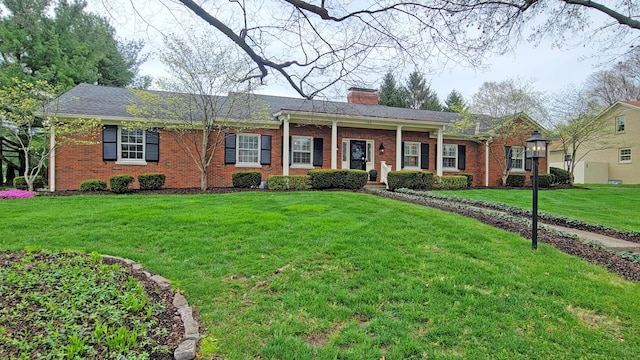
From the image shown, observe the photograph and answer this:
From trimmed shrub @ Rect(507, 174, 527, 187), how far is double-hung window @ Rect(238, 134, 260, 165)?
12.1 m

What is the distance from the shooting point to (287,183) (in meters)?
11.6

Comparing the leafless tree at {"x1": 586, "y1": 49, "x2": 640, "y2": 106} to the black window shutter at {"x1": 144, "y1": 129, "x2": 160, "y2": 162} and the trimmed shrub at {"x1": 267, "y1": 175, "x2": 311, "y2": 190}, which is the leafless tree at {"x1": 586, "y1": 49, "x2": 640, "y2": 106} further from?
the black window shutter at {"x1": 144, "y1": 129, "x2": 160, "y2": 162}

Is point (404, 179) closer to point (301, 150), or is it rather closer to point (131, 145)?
point (301, 150)

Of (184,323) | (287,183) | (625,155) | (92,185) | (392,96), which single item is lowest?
(184,323)

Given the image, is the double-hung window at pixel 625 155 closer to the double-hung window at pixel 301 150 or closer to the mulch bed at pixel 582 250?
the double-hung window at pixel 301 150

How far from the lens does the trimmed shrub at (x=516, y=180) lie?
16703 millimetres

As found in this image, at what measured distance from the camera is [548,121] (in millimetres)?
17703

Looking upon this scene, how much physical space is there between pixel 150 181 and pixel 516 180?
15900 mm

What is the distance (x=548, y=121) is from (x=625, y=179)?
11919mm

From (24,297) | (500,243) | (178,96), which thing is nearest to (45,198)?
(178,96)

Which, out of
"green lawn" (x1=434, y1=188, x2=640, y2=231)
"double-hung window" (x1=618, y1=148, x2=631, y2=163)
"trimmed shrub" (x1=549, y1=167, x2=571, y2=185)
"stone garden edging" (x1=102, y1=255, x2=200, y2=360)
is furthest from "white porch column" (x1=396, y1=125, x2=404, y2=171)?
"double-hung window" (x1=618, y1=148, x2=631, y2=163)

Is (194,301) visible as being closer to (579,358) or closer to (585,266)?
(579,358)

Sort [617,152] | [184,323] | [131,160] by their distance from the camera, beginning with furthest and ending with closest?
[617,152] < [131,160] < [184,323]

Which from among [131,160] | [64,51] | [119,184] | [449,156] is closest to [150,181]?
[119,184]
